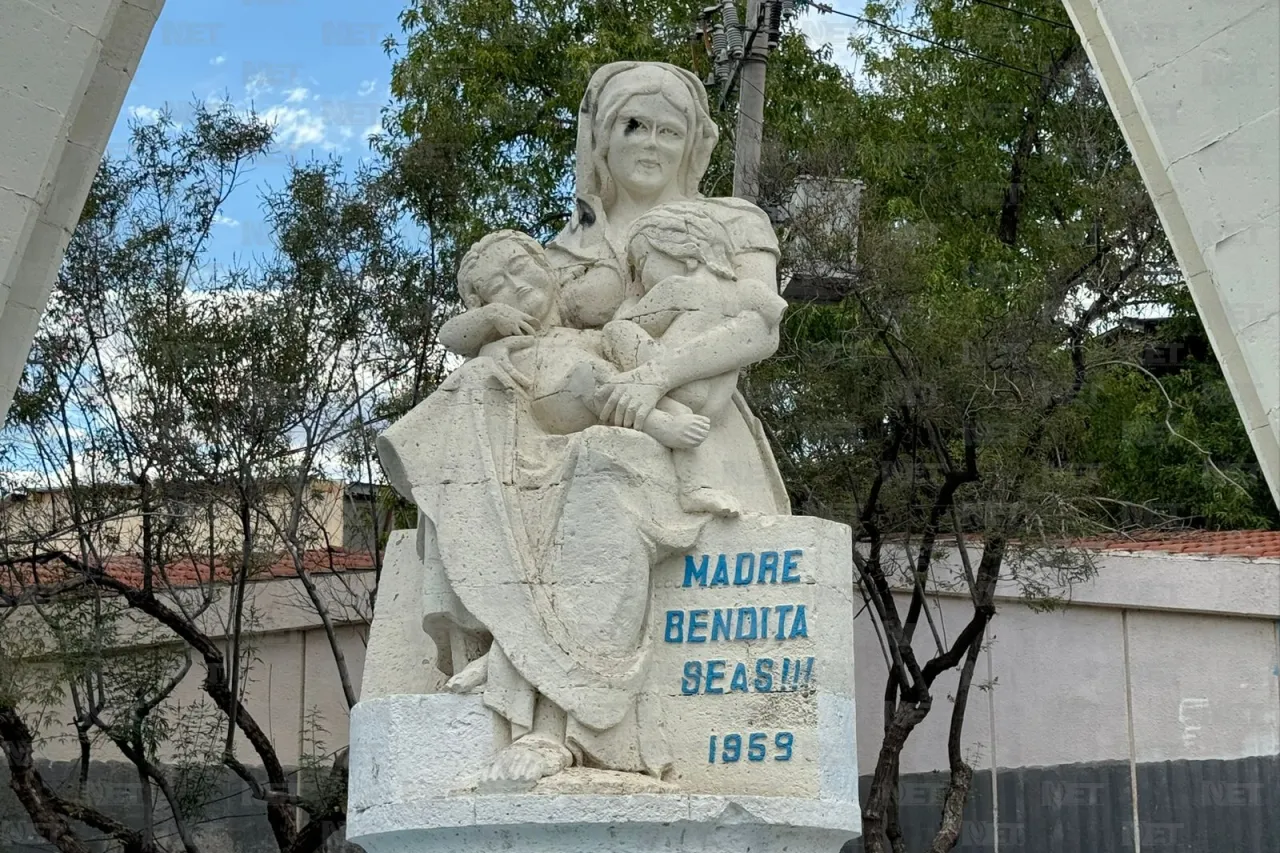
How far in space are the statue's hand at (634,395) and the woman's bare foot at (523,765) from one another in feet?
3.69

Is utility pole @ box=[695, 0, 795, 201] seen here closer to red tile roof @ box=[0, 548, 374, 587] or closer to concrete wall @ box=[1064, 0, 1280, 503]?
red tile roof @ box=[0, 548, 374, 587]

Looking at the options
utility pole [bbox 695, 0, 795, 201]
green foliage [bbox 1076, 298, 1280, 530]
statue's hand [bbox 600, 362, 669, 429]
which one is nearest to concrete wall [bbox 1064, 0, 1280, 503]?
statue's hand [bbox 600, 362, 669, 429]

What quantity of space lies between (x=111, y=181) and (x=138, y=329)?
1287 millimetres

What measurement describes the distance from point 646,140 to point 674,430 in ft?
4.30

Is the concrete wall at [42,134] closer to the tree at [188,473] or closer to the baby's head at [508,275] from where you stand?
the baby's head at [508,275]

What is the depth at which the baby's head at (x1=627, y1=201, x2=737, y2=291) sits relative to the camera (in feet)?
23.5

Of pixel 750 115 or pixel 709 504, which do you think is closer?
pixel 709 504

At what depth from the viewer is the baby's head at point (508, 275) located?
285 inches

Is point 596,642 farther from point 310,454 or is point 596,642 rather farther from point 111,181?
point 111,181

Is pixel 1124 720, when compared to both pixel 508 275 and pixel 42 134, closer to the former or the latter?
pixel 508 275

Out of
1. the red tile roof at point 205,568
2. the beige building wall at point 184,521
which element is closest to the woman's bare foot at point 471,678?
the beige building wall at point 184,521

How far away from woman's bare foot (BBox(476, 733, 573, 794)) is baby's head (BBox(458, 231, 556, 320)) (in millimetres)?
1652

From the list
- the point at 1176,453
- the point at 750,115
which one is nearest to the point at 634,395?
the point at 750,115

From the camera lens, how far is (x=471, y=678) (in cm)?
660
